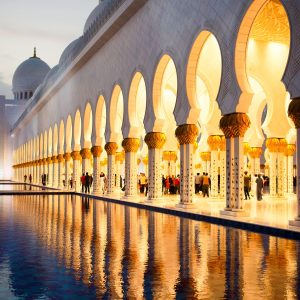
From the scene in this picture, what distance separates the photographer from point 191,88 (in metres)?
9.77

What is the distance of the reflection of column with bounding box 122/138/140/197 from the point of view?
42.1 ft

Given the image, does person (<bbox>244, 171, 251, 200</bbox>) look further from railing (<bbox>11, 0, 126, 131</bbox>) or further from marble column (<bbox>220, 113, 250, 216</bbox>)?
railing (<bbox>11, 0, 126, 131</bbox>)

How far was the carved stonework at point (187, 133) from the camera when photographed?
964 cm

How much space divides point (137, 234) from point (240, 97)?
2.84m

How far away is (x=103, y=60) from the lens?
15867mm

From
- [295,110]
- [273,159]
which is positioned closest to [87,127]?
[273,159]

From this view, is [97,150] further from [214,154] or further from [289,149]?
[289,149]

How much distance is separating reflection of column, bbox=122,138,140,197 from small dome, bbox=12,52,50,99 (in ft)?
87.9

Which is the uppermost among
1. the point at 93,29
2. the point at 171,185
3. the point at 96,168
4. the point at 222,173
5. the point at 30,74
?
the point at 30,74

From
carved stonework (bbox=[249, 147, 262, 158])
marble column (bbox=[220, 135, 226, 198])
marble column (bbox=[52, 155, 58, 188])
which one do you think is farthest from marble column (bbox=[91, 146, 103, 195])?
marble column (bbox=[52, 155, 58, 188])

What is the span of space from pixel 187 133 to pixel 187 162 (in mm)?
515

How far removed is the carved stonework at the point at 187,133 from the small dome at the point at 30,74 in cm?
3003

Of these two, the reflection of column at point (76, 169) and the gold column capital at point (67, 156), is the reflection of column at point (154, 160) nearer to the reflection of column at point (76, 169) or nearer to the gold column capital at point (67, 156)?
the reflection of column at point (76, 169)

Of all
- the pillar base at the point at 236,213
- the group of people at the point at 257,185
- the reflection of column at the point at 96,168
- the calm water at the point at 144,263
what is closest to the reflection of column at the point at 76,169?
the reflection of column at the point at 96,168
